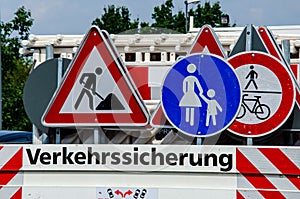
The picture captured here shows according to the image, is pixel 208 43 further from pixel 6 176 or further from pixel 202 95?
pixel 6 176

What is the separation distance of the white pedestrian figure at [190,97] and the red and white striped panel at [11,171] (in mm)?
1002

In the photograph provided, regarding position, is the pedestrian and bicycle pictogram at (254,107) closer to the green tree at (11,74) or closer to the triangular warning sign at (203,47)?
the triangular warning sign at (203,47)

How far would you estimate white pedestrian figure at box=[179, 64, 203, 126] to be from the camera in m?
3.86

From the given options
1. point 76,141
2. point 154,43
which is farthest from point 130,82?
point 154,43

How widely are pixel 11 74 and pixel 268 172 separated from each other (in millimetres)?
19227

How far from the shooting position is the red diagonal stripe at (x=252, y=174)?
149 inches

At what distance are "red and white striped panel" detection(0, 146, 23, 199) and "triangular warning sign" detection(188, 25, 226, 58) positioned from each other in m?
1.20

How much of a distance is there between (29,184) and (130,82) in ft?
2.77

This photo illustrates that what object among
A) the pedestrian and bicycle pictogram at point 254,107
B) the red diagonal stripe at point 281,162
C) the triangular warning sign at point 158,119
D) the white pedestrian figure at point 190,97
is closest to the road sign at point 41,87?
the triangular warning sign at point 158,119

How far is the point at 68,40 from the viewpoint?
6207mm

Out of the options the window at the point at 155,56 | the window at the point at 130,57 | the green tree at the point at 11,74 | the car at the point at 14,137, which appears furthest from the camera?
the green tree at the point at 11,74

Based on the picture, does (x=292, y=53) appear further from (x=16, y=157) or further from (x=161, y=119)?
(x=16, y=157)

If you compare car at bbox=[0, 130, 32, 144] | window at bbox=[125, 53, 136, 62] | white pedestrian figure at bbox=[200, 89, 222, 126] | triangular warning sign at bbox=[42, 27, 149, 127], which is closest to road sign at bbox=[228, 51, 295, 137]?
white pedestrian figure at bbox=[200, 89, 222, 126]

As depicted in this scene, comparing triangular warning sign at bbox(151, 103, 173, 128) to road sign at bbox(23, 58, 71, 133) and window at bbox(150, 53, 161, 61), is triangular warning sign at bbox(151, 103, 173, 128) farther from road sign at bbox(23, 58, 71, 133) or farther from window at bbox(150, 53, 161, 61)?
window at bbox(150, 53, 161, 61)
